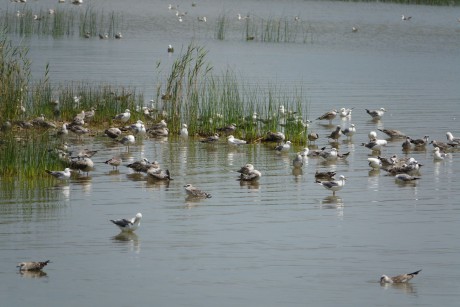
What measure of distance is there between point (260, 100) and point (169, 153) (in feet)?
27.8

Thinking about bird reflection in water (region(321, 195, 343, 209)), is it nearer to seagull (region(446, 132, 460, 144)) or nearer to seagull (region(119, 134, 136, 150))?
seagull (region(119, 134, 136, 150))

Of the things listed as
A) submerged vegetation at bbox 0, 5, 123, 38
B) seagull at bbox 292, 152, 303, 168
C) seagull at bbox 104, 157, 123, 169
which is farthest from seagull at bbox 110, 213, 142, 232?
submerged vegetation at bbox 0, 5, 123, 38

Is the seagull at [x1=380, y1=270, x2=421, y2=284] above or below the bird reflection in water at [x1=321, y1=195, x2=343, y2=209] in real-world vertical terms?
below

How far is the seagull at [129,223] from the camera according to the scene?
13952mm

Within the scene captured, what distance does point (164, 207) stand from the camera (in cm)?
1598

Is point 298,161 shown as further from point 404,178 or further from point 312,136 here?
point 312,136

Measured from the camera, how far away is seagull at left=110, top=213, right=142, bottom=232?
1395 centimetres

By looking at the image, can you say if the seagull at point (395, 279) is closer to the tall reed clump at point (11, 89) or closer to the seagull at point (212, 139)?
the tall reed clump at point (11, 89)

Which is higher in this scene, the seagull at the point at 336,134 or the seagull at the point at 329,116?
the seagull at the point at 329,116

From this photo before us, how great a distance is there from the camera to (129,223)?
45.8ft

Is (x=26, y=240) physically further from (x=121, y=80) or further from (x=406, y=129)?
(x=121, y=80)

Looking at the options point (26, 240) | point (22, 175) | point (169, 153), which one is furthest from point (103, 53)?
point (26, 240)

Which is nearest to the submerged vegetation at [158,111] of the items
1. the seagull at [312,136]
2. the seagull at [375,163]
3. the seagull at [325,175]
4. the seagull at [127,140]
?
the seagull at [312,136]

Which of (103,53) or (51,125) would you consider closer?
(51,125)
